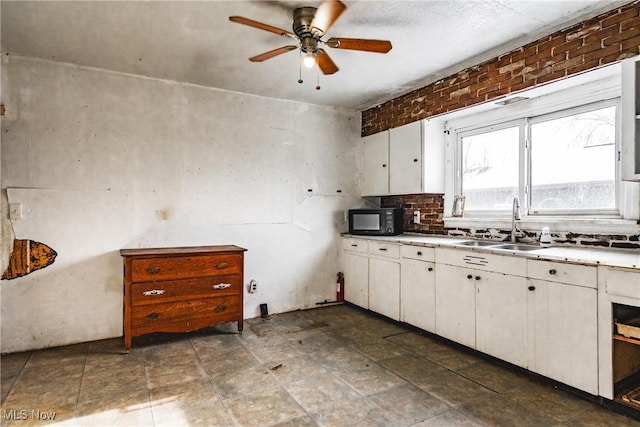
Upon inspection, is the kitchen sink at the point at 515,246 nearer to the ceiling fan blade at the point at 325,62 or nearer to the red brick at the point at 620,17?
the red brick at the point at 620,17

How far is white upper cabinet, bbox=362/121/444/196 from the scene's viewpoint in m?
3.96

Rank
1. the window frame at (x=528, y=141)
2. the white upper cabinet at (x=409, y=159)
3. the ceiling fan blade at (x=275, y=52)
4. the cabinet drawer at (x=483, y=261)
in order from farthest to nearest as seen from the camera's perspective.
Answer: the white upper cabinet at (x=409, y=159)
the window frame at (x=528, y=141)
the cabinet drawer at (x=483, y=261)
the ceiling fan blade at (x=275, y=52)

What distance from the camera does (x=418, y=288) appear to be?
348 cm

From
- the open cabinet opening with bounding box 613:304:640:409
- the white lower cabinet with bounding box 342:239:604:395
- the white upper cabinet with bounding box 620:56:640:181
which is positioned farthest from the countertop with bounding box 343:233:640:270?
the white upper cabinet with bounding box 620:56:640:181

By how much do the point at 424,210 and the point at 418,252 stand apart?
0.93 metres

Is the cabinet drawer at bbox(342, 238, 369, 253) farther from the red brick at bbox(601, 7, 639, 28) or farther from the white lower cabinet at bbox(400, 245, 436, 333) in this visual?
the red brick at bbox(601, 7, 639, 28)

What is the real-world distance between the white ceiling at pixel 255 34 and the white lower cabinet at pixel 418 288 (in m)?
1.75

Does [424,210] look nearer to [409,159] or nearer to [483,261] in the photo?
[409,159]

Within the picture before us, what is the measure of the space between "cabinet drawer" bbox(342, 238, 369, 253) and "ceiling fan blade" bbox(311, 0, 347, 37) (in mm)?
2436

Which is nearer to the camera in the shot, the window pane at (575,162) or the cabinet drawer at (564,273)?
the cabinet drawer at (564,273)

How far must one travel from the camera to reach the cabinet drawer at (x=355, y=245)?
425 centimetres

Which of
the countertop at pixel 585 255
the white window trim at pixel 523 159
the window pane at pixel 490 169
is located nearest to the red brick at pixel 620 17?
the white window trim at pixel 523 159
